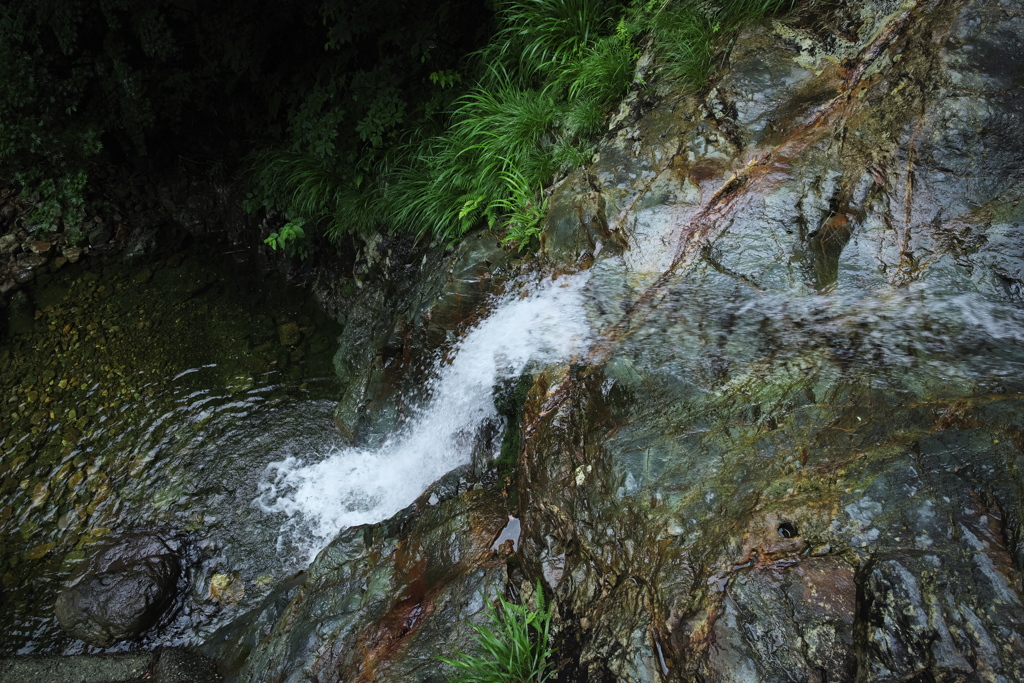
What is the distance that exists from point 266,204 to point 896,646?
18.4ft

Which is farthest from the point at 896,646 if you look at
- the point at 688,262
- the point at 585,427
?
the point at 688,262

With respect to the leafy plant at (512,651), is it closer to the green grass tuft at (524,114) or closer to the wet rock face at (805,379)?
the wet rock face at (805,379)

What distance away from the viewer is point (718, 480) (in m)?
2.35

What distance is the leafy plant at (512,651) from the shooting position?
2.34 meters

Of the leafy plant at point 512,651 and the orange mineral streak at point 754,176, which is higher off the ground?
the orange mineral streak at point 754,176

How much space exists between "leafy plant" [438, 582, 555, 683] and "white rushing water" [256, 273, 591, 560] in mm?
1289

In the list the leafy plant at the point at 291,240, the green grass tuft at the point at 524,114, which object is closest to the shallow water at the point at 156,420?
the leafy plant at the point at 291,240

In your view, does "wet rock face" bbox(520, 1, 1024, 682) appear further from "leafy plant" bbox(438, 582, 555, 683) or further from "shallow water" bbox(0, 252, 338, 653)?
"shallow water" bbox(0, 252, 338, 653)

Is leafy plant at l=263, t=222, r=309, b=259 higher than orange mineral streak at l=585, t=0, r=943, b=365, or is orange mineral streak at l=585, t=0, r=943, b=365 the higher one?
orange mineral streak at l=585, t=0, r=943, b=365

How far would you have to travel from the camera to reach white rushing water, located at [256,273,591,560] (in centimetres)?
352

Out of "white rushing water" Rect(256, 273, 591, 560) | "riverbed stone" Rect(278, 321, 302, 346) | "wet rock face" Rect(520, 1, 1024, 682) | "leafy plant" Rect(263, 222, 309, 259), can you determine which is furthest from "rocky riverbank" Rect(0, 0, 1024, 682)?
"leafy plant" Rect(263, 222, 309, 259)

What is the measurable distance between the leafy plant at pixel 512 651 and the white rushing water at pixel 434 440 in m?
1.29

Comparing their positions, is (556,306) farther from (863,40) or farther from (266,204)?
(266,204)

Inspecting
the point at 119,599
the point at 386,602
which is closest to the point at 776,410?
the point at 386,602
